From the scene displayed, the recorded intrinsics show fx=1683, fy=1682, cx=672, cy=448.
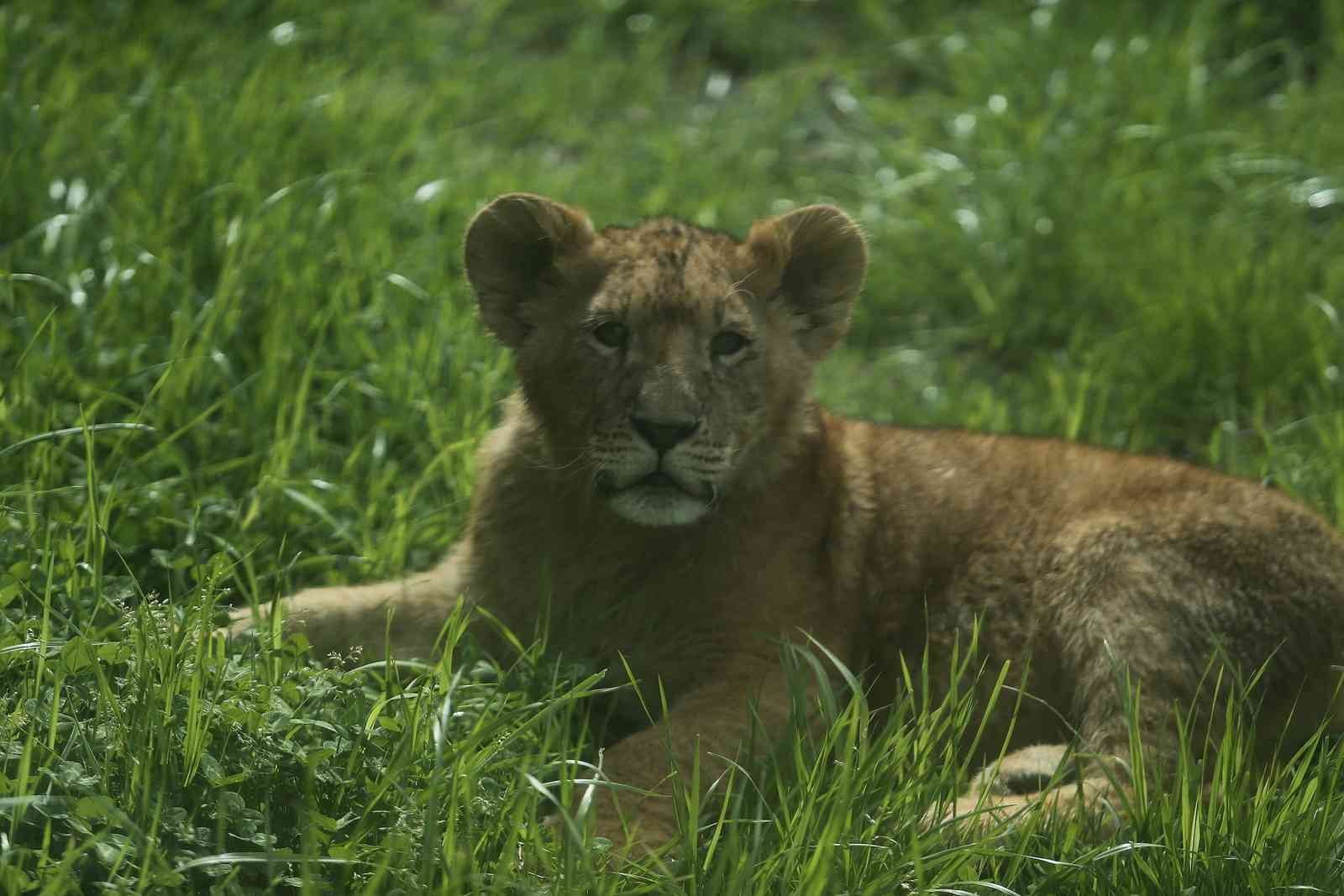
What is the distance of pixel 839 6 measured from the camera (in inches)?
408

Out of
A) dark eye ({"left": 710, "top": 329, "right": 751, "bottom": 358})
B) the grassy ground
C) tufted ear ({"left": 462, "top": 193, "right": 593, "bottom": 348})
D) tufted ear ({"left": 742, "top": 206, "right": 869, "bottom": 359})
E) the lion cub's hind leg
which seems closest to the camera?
the grassy ground

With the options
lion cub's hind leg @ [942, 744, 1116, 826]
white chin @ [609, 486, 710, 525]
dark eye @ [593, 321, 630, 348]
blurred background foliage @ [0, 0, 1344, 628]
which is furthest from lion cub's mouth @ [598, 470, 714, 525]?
lion cub's hind leg @ [942, 744, 1116, 826]

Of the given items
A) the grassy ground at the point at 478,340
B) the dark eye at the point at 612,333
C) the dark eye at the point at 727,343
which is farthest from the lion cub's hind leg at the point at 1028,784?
the dark eye at the point at 612,333

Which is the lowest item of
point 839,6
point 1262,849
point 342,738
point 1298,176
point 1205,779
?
point 1205,779

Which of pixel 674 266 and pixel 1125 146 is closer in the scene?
pixel 674 266

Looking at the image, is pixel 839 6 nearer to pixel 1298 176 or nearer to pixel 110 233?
pixel 1298 176

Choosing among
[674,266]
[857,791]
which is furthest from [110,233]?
[857,791]

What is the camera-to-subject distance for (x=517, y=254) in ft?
16.4

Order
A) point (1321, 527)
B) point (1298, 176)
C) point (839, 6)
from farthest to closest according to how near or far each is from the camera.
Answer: point (839, 6) → point (1298, 176) → point (1321, 527)

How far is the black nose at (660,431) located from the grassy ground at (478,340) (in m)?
0.65

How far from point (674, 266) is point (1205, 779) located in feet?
6.70

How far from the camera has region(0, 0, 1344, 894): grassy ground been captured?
136 inches

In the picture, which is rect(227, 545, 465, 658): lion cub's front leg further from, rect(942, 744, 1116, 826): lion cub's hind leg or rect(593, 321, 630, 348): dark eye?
rect(942, 744, 1116, 826): lion cub's hind leg

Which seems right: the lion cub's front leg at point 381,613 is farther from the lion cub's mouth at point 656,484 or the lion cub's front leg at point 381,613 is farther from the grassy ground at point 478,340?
the lion cub's mouth at point 656,484
